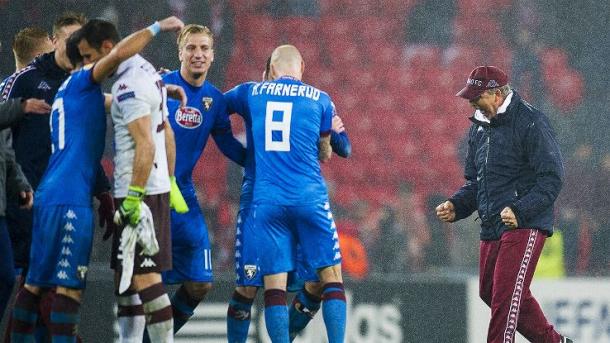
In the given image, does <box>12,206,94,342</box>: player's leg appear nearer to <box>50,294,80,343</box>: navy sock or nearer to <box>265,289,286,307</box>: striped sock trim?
<box>50,294,80,343</box>: navy sock

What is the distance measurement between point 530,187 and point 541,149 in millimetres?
278

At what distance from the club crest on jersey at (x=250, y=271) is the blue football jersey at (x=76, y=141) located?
1.42 m

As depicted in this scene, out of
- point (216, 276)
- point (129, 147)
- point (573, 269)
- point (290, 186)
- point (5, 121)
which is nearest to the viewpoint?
point (129, 147)

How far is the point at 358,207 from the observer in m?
12.8

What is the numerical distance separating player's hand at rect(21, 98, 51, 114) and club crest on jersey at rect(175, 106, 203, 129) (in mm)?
904

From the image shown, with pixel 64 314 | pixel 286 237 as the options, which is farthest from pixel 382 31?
pixel 64 314

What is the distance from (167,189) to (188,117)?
1.19 metres

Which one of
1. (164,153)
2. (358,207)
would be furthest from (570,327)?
(164,153)

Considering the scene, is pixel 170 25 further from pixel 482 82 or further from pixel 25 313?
pixel 482 82

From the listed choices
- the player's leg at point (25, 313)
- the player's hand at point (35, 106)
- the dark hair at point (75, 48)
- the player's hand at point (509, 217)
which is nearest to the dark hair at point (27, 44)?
the player's hand at point (35, 106)

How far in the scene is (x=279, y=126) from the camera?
20.6ft

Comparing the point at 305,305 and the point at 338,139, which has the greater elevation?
the point at 338,139

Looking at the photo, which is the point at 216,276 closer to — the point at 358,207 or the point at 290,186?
the point at 290,186

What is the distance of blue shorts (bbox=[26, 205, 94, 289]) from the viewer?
17.0ft
